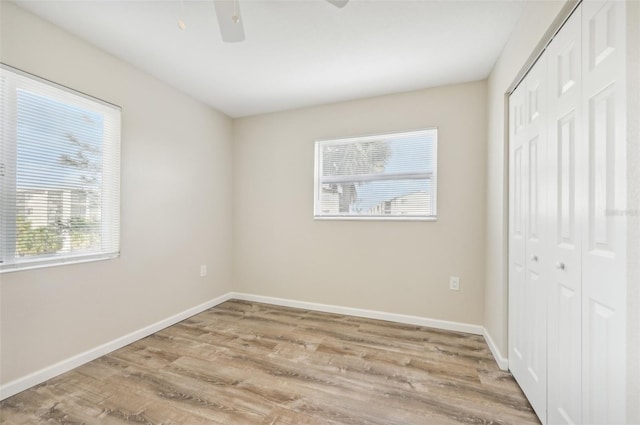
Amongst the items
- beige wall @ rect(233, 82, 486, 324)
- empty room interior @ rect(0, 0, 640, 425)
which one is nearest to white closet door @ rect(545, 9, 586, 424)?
empty room interior @ rect(0, 0, 640, 425)

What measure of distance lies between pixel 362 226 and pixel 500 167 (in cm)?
145

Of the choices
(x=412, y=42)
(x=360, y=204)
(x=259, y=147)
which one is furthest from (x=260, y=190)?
(x=412, y=42)

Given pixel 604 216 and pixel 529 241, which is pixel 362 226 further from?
pixel 604 216

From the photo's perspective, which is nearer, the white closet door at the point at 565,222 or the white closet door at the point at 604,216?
the white closet door at the point at 604,216

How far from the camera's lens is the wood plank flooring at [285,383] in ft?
5.11

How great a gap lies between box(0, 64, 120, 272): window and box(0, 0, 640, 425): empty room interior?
15 mm

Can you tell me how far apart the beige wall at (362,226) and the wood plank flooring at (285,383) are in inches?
19.6

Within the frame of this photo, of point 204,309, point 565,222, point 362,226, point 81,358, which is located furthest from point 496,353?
point 81,358

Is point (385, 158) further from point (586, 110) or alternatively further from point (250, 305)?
point (250, 305)

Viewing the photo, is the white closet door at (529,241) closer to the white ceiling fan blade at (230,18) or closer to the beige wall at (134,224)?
the white ceiling fan blade at (230,18)

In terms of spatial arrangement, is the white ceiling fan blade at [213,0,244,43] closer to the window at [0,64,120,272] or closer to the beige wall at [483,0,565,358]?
the window at [0,64,120,272]

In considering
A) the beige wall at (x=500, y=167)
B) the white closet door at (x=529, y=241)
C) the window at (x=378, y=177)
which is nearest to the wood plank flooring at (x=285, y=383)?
the white closet door at (x=529, y=241)

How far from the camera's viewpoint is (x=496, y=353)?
214 cm

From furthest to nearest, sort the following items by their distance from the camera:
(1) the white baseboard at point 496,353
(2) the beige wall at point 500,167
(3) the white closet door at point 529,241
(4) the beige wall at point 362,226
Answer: (4) the beige wall at point 362,226 < (1) the white baseboard at point 496,353 < (2) the beige wall at point 500,167 < (3) the white closet door at point 529,241
